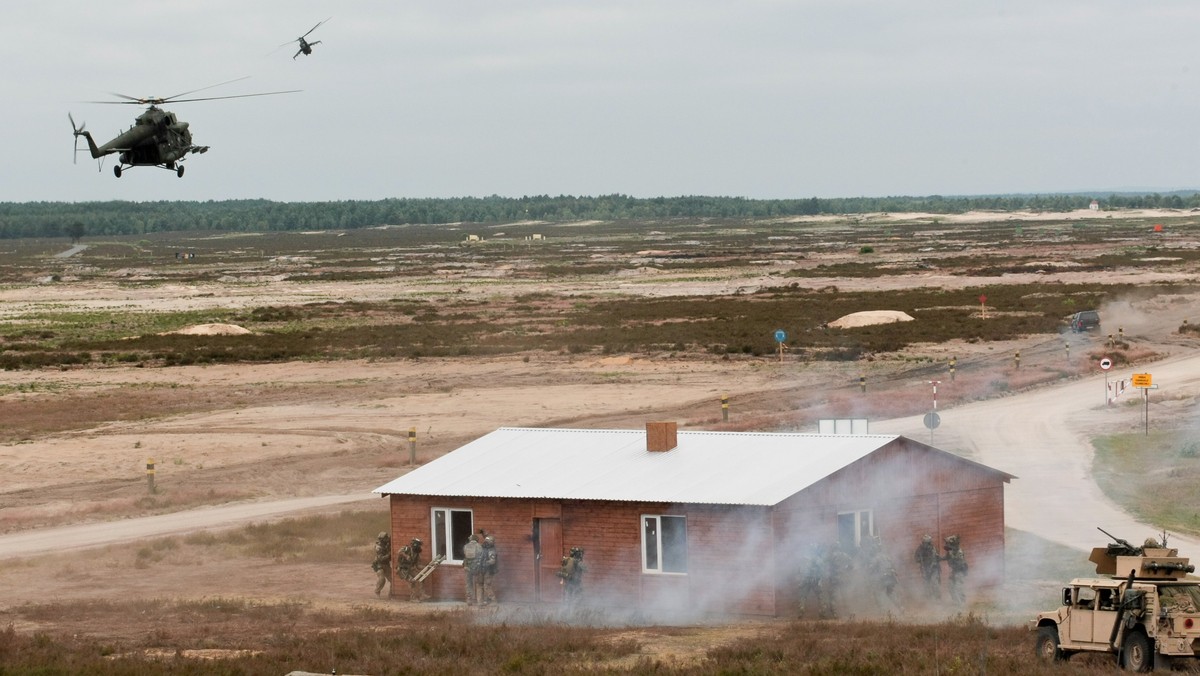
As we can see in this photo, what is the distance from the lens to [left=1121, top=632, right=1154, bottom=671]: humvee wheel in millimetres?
23875

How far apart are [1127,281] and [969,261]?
41666 mm

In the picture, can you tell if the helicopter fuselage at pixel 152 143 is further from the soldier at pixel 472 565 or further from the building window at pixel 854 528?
the building window at pixel 854 528

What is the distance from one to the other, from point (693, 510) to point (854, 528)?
11.6ft

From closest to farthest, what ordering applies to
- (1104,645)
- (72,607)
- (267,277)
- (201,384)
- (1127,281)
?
(1104,645) → (72,607) → (201,384) → (1127,281) → (267,277)

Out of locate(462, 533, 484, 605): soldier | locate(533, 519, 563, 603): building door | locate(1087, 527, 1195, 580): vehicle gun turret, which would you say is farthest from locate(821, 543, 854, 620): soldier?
locate(462, 533, 484, 605): soldier

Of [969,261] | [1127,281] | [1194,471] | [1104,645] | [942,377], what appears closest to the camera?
[1104,645]

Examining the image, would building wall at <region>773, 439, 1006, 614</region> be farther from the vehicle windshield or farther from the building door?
the vehicle windshield

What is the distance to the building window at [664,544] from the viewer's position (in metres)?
33.8

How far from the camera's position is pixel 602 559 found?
34.7 metres

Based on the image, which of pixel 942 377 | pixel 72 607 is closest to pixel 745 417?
pixel 942 377

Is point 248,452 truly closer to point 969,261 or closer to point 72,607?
point 72,607

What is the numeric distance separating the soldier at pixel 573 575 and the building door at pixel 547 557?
2.16 feet

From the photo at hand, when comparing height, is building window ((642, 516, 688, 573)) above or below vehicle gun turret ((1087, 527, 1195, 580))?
below

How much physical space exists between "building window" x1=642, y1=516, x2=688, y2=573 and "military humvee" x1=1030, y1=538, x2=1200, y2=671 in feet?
32.0
